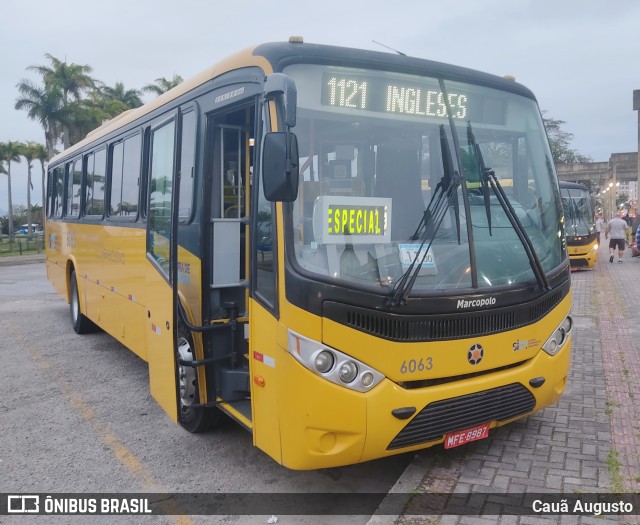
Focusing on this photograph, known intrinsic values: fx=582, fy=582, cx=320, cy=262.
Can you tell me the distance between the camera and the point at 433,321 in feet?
12.0

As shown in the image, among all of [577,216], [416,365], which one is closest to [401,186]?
[416,365]

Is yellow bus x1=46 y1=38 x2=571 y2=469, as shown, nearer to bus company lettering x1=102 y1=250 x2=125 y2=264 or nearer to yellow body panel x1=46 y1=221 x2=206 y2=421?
yellow body panel x1=46 y1=221 x2=206 y2=421

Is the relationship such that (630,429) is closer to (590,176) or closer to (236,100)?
(236,100)

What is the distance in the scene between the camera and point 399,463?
15.0 ft

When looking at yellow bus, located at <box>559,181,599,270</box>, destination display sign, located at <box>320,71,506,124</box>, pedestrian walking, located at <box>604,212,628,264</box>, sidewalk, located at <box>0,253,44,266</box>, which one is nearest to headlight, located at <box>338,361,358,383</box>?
destination display sign, located at <box>320,71,506,124</box>

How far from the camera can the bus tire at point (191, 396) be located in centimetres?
493

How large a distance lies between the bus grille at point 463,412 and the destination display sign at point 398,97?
195 cm

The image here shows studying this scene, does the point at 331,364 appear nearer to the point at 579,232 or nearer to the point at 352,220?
the point at 352,220

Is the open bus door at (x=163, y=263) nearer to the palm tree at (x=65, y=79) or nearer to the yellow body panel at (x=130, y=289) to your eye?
the yellow body panel at (x=130, y=289)

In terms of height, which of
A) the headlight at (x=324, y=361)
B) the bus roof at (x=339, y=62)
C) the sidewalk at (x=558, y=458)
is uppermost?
the bus roof at (x=339, y=62)

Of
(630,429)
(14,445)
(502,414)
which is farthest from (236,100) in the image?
(630,429)

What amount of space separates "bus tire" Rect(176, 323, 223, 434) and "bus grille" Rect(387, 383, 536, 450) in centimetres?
198

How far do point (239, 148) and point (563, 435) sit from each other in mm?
3566

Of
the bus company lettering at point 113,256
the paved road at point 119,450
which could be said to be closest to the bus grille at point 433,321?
the paved road at point 119,450
